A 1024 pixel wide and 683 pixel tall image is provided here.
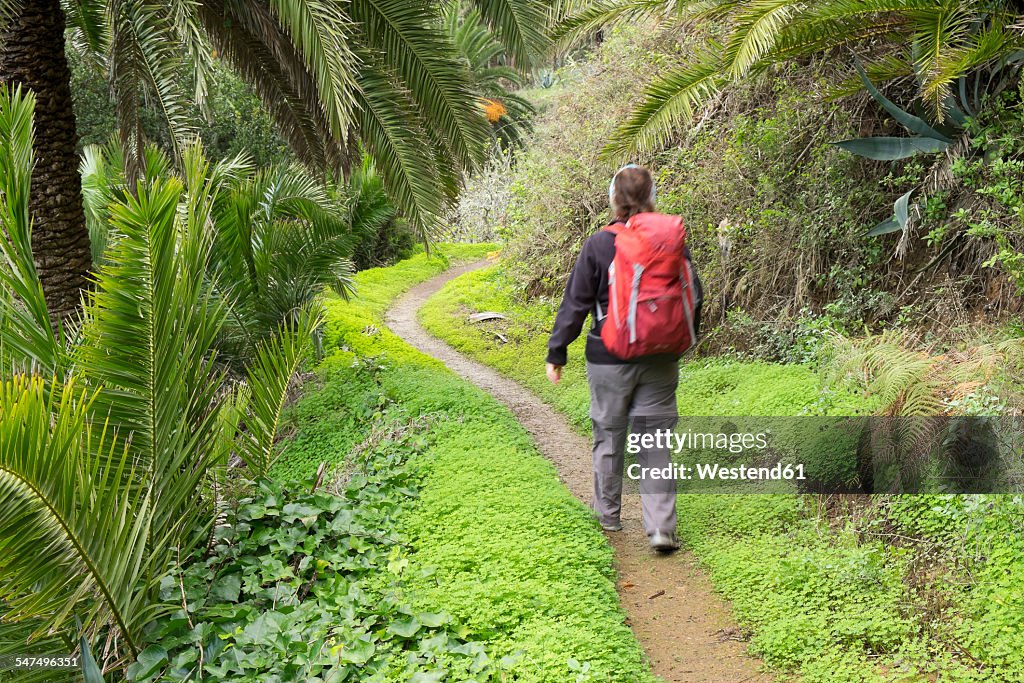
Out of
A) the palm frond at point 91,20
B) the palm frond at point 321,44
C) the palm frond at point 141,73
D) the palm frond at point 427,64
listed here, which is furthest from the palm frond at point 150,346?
the palm frond at point 91,20

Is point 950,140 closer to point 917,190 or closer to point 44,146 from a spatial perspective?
point 917,190

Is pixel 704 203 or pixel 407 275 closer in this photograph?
pixel 704 203

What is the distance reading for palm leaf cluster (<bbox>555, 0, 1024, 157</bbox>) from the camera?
18.2ft

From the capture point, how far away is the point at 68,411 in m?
3.14

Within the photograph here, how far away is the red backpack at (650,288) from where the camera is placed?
14.2 feet

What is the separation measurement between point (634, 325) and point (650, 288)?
0.21m

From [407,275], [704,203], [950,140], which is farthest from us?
[407,275]

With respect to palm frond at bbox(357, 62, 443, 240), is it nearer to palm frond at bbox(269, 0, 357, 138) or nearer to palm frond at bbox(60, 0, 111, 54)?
palm frond at bbox(269, 0, 357, 138)

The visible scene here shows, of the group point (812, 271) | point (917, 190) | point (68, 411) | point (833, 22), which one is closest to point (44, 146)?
point (68, 411)

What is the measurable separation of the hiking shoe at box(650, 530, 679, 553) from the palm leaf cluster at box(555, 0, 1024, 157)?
127 inches

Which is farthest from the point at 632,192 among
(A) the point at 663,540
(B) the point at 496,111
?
(B) the point at 496,111

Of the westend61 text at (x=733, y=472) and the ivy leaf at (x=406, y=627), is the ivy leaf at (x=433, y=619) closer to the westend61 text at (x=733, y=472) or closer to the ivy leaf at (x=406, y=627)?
the ivy leaf at (x=406, y=627)

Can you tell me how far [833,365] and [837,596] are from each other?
253 cm

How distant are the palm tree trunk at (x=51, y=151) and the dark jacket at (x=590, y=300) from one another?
407 centimetres
